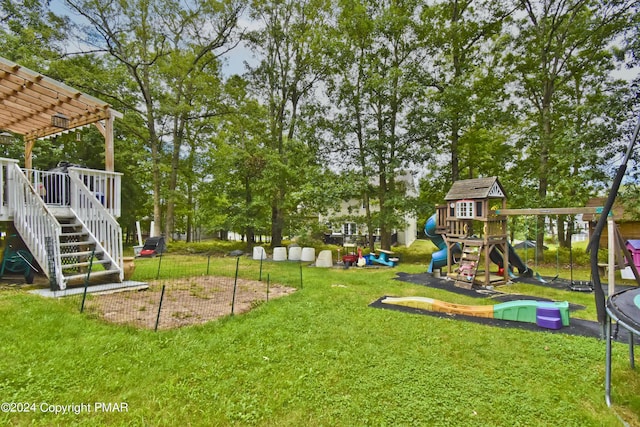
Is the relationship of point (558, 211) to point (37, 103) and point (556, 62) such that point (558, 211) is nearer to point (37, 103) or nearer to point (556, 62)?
point (556, 62)

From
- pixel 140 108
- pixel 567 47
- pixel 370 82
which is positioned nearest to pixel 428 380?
pixel 370 82

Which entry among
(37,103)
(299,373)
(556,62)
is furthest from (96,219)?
(556,62)

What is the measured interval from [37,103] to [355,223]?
40.2ft

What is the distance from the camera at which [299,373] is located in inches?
118

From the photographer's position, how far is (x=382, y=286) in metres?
7.55

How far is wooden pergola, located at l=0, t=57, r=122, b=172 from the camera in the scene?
18.3ft

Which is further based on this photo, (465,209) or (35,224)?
(465,209)

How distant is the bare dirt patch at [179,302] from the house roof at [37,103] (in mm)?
4258

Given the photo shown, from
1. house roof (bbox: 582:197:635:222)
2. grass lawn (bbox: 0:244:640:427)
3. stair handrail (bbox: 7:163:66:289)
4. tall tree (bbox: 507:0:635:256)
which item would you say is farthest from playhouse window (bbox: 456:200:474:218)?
stair handrail (bbox: 7:163:66:289)

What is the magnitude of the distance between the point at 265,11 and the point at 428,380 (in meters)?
18.1

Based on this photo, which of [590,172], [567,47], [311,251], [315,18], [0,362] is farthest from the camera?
[315,18]

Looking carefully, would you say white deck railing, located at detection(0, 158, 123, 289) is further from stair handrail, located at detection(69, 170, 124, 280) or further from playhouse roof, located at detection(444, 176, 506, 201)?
playhouse roof, located at detection(444, 176, 506, 201)

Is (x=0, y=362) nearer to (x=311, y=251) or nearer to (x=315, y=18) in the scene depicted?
(x=311, y=251)

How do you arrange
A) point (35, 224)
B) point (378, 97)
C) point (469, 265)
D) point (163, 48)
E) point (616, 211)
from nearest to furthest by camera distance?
1. point (35, 224)
2. point (469, 265)
3. point (616, 211)
4. point (378, 97)
5. point (163, 48)
